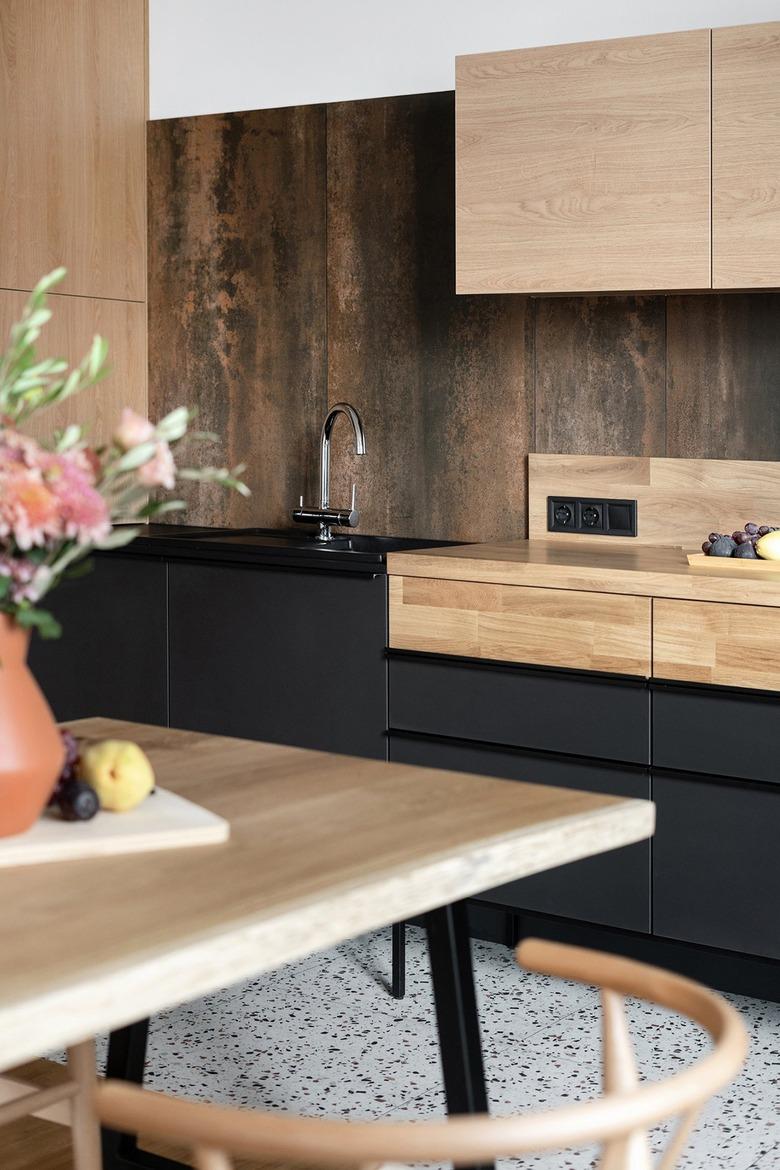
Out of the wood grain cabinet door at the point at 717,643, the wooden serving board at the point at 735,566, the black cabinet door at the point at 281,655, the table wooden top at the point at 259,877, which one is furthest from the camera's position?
the black cabinet door at the point at 281,655

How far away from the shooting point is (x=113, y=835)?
1549mm

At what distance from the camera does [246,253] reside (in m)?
4.47

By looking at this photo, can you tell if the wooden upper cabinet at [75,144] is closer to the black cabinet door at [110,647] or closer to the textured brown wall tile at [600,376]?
the black cabinet door at [110,647]

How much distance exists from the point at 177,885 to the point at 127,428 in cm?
46

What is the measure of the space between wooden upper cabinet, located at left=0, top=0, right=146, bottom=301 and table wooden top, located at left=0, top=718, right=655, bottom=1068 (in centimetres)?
284

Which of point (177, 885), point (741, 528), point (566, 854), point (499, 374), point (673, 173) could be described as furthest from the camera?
point (499, 374)

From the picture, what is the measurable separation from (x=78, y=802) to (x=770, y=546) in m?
2.05

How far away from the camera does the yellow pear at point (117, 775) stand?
5.39 ft

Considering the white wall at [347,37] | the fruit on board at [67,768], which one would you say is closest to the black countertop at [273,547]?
the white wall at [347,37]

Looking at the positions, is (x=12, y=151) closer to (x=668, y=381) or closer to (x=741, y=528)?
(x=668, y=381)

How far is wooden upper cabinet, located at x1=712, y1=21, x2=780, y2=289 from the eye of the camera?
10.4ft

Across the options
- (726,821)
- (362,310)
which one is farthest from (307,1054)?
(362,310)

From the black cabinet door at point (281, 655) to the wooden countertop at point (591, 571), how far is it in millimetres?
159

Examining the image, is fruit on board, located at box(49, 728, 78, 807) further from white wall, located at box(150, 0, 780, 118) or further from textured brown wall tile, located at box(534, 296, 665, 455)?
white wall, located at box(150, 0, 780, 118)
